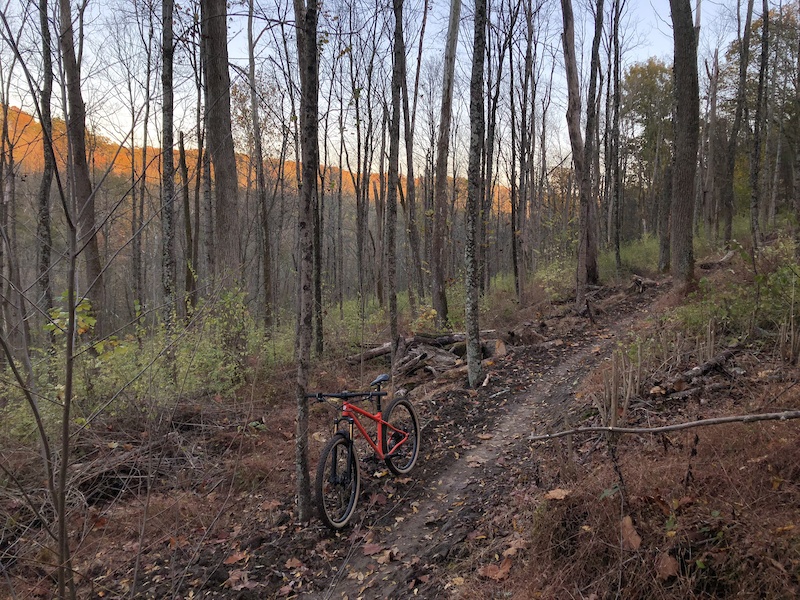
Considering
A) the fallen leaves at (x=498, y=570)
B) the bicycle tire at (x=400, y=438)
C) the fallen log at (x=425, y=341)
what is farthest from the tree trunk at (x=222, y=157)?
the fallen leaves at (x=498, y=570)

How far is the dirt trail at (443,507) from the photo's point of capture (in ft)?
10.9

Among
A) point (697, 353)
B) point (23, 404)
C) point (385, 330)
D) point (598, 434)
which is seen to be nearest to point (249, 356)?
point (23, 404)

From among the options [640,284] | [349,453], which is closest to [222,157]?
[349,453]

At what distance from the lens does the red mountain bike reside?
3912 millimetres

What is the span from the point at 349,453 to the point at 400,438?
103 cm

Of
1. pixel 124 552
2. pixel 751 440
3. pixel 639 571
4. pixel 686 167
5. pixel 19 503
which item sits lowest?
pixel 124 552

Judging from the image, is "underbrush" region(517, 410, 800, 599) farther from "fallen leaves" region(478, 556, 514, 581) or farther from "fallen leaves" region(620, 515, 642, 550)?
"fallen leaves" region(478, 556, 514, 581)

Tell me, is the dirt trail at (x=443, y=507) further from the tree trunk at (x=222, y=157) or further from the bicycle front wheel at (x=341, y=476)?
the tree trunk at (x=222, y=157)

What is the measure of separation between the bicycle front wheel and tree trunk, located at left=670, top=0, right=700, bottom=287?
7754 millimetres

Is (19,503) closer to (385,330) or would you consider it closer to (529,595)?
(529,595)

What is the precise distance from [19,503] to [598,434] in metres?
5.20

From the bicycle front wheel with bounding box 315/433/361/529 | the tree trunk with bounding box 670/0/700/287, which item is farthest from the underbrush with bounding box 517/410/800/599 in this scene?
the tree trunk with bounding box 670/0/700/287

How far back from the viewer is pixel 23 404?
5.21 meters

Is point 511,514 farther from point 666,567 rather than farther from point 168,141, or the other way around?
point 168,141
